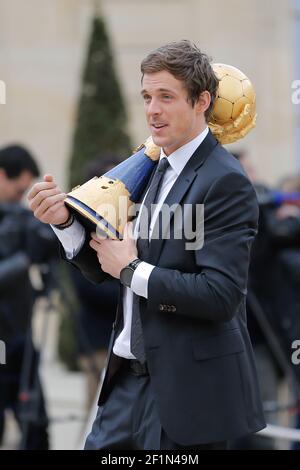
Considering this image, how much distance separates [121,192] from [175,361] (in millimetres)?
540

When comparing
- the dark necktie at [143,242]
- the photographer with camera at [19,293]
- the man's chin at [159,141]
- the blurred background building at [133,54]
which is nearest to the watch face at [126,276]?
the dark necktie at [143,242]

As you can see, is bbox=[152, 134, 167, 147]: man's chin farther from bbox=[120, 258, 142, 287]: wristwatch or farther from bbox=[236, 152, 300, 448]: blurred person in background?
bbox=[236, 152, 300, 448]: blurred person in background

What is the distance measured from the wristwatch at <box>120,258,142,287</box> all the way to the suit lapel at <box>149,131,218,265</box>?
2.5 inches

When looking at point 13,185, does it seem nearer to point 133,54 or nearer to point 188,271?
point 188,271

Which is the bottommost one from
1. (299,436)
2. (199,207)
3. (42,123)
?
(299,436)

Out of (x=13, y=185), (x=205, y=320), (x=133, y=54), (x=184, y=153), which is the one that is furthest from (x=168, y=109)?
(x=133, y=54)

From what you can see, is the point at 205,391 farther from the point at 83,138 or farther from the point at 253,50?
the point at 253,50

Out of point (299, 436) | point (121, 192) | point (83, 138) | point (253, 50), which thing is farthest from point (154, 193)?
point (253, 50)

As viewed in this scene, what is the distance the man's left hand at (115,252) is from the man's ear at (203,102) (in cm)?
42

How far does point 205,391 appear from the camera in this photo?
310 centimetres

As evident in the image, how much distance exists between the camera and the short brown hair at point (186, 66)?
3080 millimetres

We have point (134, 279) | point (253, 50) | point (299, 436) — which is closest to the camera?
point (134, 279)

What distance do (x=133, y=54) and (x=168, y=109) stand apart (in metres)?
8.36

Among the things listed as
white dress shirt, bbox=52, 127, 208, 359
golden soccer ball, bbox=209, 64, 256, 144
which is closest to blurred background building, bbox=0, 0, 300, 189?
golden soccer ball, bbox=209, 64, 256, 144
